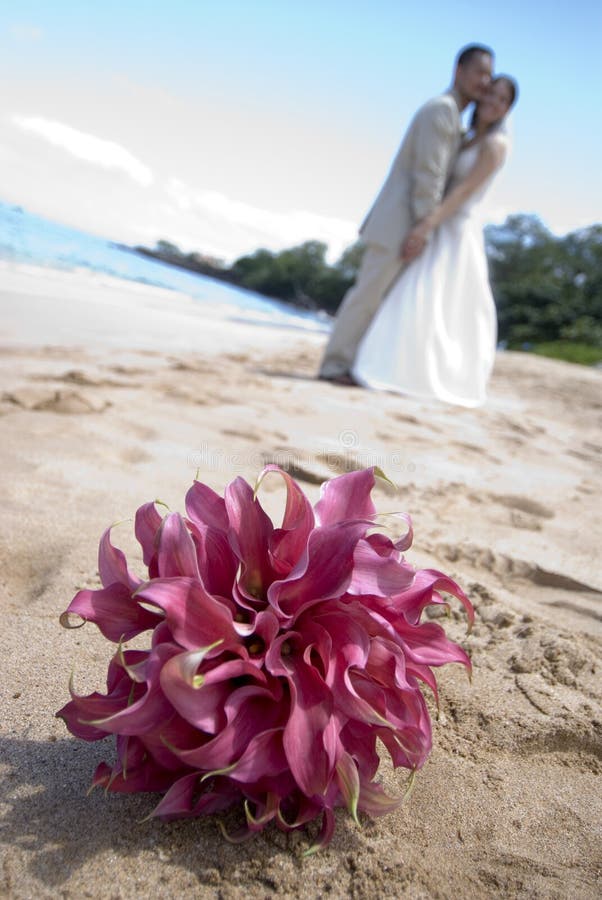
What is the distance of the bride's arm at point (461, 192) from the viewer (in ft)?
17.8

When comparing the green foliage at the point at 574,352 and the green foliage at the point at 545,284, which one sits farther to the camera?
Answer: the green foliage at the point at 545,284

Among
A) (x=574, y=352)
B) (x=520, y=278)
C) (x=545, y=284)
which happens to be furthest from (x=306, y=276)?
(x=574, y=352)

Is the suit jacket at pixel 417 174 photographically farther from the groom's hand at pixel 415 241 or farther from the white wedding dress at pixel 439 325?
the white wedding dress at pixel 439 325

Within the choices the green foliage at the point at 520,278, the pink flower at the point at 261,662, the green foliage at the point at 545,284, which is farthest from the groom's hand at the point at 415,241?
the green foliage at the point at 545,284

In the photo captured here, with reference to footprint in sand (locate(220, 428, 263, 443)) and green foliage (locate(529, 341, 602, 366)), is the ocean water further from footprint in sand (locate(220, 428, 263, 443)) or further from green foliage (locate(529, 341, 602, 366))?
footprint in sand (locate(220, 428, 263, 443))

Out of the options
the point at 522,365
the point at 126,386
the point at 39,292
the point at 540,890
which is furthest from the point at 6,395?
the point at 522,365

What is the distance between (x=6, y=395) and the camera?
2.93m


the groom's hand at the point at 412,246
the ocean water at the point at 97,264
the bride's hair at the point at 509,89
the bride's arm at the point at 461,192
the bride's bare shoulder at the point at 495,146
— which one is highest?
the bride's hair at the point at 509,89

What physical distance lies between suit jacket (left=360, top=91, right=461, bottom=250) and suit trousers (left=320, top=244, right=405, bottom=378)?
0.69 feet

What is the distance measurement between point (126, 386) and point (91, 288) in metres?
7.10

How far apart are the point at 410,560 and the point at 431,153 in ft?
14.5

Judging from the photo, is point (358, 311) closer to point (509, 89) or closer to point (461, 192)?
point (461, 192)

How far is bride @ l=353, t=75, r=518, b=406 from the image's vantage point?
5.52 m

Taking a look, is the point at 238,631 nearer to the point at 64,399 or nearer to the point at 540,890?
the point at 540,890
